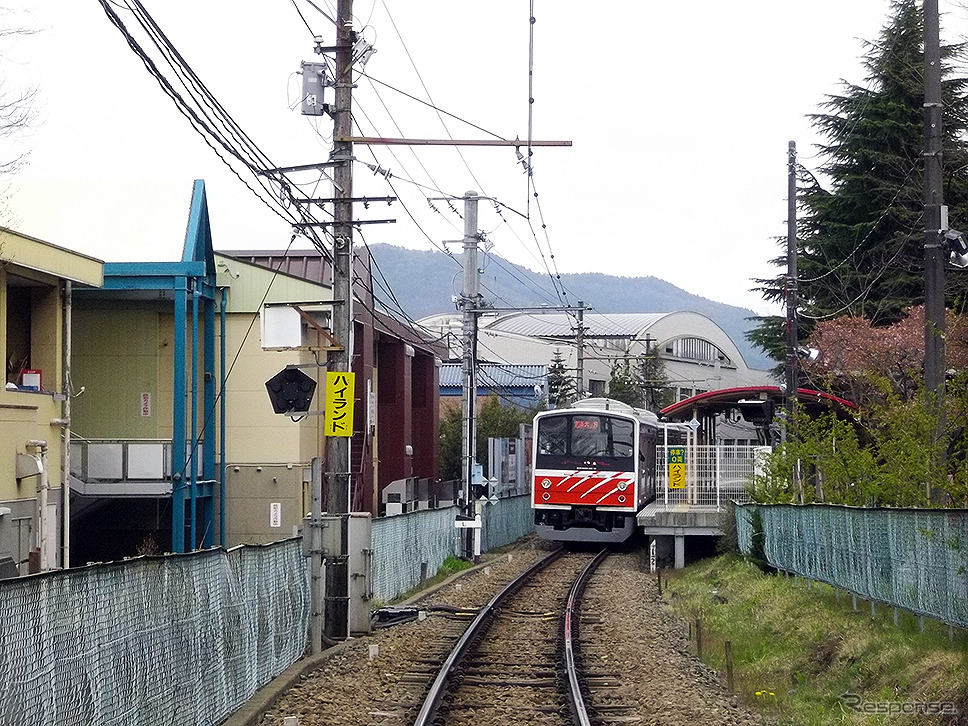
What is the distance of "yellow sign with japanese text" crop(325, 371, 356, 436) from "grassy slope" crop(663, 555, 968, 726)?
16.5 ft

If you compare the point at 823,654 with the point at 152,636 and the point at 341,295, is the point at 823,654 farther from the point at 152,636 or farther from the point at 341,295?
the point at 341,295

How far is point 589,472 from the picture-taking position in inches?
1174

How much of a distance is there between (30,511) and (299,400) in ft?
22.7

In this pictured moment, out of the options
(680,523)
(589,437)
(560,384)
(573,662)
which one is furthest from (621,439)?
(560,384)

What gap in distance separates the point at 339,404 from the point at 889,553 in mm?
6561

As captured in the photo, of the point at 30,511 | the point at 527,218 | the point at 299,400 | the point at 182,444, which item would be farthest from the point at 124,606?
the point at 182,444

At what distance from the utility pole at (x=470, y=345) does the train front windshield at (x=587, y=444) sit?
3467 millimetres

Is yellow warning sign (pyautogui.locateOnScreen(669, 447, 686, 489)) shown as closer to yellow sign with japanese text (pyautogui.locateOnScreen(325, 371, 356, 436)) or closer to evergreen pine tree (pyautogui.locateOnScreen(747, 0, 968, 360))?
evergreen pine tree (pyautogui.locateOnScreen(747, 0, 968, 360))

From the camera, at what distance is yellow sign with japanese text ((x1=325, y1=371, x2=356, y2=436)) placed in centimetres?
1490

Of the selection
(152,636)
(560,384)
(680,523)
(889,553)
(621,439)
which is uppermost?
(560,384)

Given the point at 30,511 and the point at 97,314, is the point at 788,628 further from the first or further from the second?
the point at 97,314

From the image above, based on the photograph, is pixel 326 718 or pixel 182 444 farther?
pixel 182 444

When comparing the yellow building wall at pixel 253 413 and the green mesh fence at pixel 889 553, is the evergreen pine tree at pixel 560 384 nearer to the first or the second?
the yellow building wall at pixel 253 413

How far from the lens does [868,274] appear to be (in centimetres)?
3659
